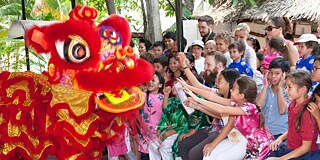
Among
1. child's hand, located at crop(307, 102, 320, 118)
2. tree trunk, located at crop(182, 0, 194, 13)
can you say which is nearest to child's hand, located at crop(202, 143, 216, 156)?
child's hand, located at crop(307, 102, 320, 118)

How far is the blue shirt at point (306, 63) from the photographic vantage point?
4098mm

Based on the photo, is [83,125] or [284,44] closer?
[83,125]

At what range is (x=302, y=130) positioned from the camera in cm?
294

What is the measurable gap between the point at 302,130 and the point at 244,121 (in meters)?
0.56

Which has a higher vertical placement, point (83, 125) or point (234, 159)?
point (83, 125)

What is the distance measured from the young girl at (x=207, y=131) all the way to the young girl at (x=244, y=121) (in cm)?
18

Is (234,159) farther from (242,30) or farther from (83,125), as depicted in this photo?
(242,30)

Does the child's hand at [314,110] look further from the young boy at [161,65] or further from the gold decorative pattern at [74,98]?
the young boy at [161,65]

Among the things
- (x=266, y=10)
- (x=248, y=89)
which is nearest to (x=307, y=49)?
(x=248, y=89)

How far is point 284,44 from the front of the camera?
14.8 feet

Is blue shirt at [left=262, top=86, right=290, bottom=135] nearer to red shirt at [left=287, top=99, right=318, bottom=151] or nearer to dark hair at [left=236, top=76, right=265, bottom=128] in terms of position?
dark hair at [left=236, top=76, right=265, bottom=128]

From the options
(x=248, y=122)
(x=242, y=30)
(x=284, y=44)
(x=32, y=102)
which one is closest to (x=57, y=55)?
(x=32, y=102)

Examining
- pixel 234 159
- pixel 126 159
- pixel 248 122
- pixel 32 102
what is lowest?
pixel 126 159

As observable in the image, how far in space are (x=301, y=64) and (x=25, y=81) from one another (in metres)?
2.41
